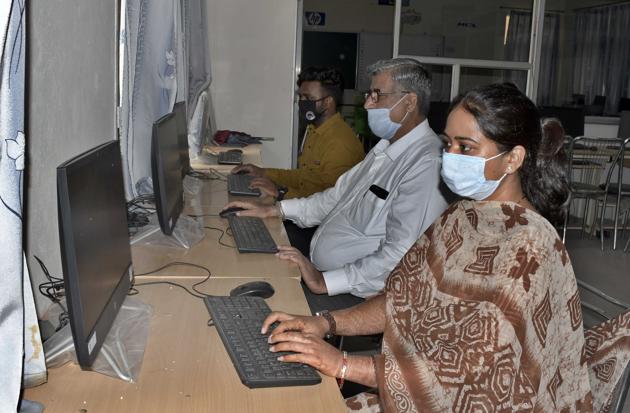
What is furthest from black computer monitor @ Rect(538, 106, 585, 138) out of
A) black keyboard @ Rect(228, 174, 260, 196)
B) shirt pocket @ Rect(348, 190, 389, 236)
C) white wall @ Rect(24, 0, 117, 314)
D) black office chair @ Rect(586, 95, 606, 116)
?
white wall @ Rect(24, 0, 117, 314)

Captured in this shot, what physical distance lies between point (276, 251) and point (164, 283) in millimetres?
494

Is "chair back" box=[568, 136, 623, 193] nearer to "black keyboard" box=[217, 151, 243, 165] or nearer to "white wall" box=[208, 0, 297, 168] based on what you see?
"white wall" box=[208, 0, 297, 168]

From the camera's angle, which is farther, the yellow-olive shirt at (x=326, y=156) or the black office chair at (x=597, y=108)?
the black office chair at (x=597, y=108)

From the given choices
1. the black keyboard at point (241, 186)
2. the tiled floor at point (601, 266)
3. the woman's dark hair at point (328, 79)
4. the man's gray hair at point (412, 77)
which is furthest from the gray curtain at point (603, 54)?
the man's gray hair at point (412, 77)

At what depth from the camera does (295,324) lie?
153cm

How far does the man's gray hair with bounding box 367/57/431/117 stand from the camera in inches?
114

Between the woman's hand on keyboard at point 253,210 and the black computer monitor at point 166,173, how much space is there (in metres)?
0.40

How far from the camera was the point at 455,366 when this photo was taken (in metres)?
1.39

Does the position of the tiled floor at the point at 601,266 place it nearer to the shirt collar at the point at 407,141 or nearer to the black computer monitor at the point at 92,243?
the shirt collar at the point at 407,141

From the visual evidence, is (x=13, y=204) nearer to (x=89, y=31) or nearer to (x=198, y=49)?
(x=89, y=31)

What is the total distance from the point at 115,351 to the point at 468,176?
2.78 ft

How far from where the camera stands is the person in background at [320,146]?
389 centimetres

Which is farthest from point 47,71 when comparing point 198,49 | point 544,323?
point 198,49

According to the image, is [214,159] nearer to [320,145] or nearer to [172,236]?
[320,145]
